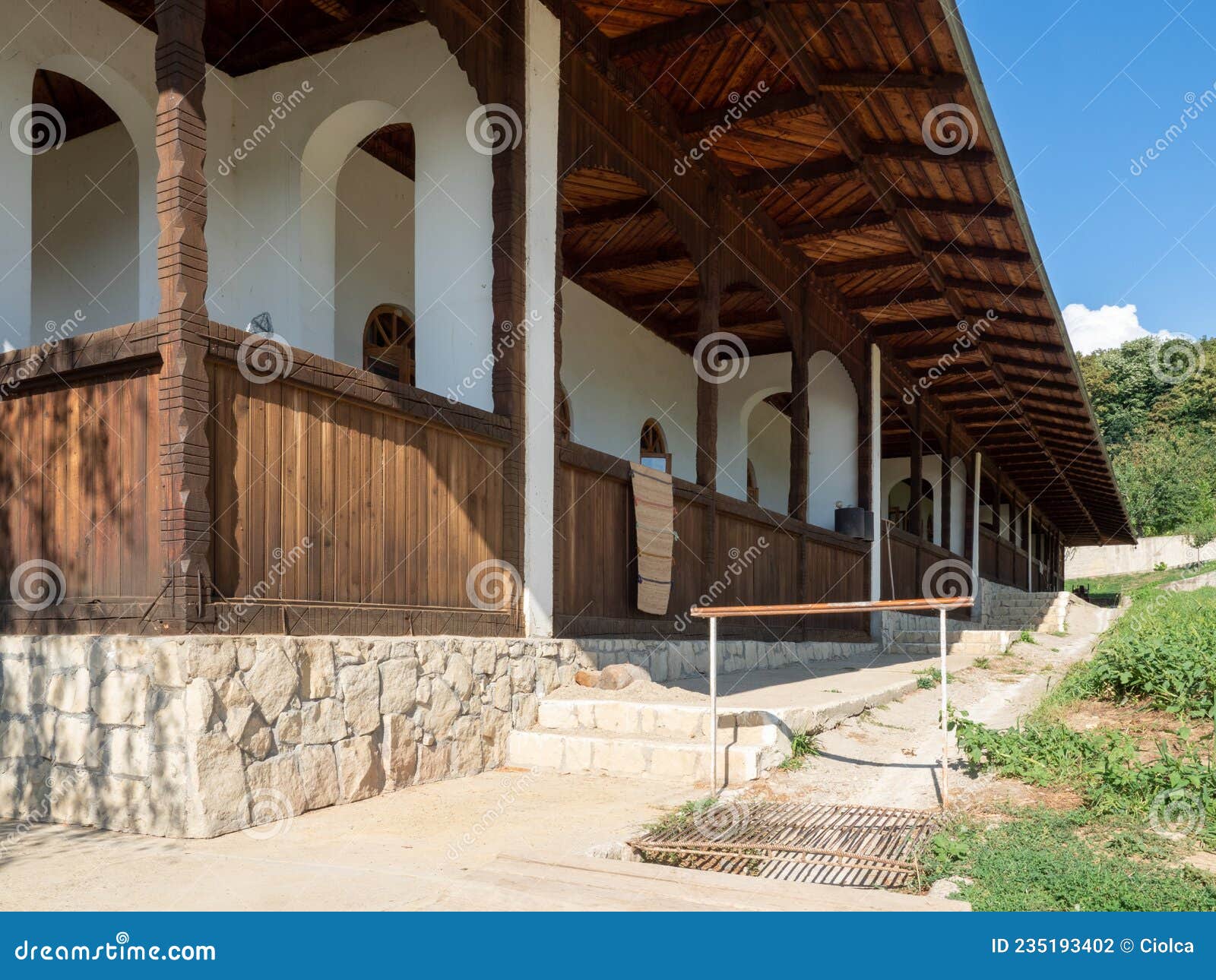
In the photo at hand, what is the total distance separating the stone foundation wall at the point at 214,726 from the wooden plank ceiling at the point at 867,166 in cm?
467

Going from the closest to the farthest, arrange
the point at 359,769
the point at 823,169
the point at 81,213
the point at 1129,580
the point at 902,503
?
1. the point at 359,769
2. the point at 81,213
3. the point at 823,169
4. the point at 902,503
5. the point at 1129,580

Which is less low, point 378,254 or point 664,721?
point 378,254

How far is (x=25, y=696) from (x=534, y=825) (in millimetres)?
2379

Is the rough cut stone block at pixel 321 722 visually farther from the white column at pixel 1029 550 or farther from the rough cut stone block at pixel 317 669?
the white column at pixel 1029 550

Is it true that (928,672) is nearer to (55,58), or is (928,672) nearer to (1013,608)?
(55,58)

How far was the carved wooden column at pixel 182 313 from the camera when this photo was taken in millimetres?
4512

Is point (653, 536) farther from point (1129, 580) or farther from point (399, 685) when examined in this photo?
point (1129, 580)

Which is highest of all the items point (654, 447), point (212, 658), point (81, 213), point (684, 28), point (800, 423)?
point (684, 28)

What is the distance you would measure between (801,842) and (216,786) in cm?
237

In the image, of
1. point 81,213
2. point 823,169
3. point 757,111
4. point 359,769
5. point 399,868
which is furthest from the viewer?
point 823,169

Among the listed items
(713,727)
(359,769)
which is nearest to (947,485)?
(713,727)

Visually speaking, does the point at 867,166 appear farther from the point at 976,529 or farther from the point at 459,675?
the point at 976,529

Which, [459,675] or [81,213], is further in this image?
[81,213]

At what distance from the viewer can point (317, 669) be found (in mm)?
5023
